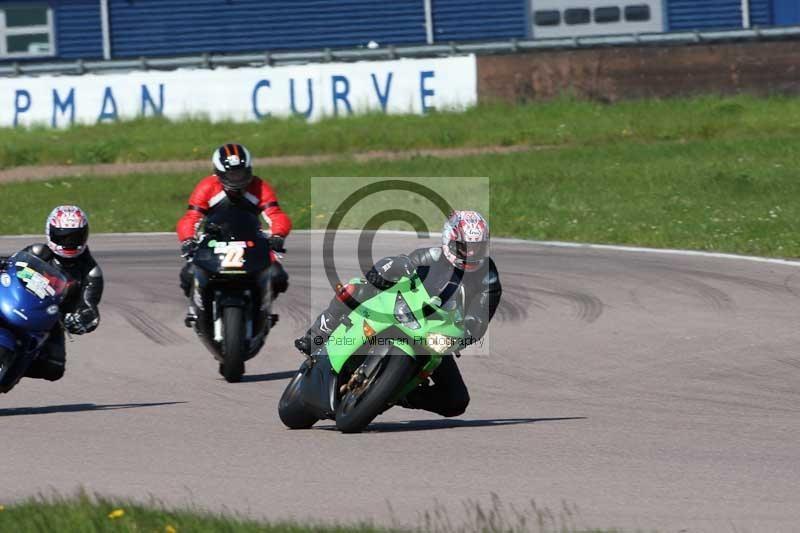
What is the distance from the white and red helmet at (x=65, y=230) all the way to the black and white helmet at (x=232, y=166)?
4.63 feet

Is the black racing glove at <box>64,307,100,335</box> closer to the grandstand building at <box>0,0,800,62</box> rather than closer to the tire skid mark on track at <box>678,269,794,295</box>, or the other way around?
the tire skid mark on track at <box>678,269,794,295</box>

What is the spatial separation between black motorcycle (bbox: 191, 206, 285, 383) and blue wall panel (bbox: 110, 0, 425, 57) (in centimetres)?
2750

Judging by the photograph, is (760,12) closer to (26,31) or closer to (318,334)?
(26,31)

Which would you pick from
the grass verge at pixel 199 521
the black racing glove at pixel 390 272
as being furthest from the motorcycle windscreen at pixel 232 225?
the grass verge at pixel 199 521

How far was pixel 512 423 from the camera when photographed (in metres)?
8.99

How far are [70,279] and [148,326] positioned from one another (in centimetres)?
→ 389

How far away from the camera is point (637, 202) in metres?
20.9

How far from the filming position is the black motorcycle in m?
10.9

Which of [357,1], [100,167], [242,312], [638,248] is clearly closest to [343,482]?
[242,312]

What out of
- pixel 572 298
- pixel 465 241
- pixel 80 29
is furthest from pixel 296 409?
pixel 80 29

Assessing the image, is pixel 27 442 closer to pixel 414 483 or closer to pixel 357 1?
pixel 414 483

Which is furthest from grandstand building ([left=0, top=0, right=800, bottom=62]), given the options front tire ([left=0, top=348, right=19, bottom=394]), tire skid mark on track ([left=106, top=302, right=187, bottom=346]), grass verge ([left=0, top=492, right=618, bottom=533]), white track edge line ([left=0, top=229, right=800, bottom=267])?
grass verge ([left=0, top=492, right=618, bottom=533])

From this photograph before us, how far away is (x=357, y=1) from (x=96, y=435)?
3085 cm
